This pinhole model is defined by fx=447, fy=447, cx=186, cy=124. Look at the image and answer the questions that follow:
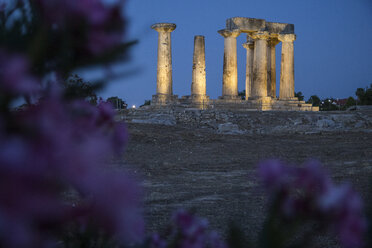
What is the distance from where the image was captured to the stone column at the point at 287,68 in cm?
3841

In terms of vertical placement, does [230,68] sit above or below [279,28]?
below

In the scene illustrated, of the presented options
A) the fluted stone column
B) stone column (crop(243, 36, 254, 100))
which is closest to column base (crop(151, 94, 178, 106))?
the fluted stone column

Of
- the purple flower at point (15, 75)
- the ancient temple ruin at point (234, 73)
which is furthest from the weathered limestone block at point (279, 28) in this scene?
the purple flower at point (15, 75)

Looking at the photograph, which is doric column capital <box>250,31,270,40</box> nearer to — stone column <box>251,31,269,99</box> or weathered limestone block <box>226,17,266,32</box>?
stone column <box>251,31,269,99</box>

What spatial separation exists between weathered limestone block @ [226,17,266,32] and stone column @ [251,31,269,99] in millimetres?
634

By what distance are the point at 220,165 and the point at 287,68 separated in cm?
2840

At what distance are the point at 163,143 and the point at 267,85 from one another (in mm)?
24491

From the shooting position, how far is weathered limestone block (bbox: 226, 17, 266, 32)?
37281 millimetres

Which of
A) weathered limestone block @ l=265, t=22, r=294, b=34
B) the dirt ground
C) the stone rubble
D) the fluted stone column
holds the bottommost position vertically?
the dirt ground

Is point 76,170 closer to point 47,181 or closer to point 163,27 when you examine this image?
point 47,181

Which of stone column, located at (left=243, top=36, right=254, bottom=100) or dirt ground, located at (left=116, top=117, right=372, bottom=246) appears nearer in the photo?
dirt ground, located at (left=116, top=117, right=372, bottom=246)

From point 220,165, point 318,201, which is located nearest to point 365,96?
point 220,165

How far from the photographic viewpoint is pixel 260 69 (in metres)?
37.5

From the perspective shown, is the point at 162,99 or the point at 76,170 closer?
the point at 76,170
